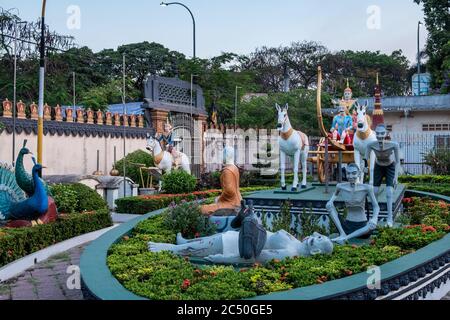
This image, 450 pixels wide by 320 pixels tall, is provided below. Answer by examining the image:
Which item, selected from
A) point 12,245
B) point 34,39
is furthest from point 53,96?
point 12,245

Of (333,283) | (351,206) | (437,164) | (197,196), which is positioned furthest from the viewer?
(437,164)

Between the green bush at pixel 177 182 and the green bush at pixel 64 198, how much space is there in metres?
4.49

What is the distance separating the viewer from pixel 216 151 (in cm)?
2400

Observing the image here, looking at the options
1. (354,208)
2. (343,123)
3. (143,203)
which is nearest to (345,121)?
(343,123)

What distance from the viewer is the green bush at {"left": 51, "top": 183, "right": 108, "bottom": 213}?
12.0 m

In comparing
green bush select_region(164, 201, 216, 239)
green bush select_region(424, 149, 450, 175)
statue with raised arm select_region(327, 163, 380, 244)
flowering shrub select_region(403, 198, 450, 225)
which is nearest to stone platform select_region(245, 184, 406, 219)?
flowering shrub select_region(403, 198, 450, 225)

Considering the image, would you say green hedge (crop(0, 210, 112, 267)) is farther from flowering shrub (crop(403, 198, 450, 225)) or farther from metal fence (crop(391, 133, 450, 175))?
metal fence (crop(391, 133, 450, 175))

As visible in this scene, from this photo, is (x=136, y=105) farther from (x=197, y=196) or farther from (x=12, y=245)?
(x=12, y=245)

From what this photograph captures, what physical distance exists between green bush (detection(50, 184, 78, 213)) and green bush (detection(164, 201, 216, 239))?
13.2 feet

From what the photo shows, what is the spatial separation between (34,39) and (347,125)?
11833mm

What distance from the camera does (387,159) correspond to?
9.09 metres

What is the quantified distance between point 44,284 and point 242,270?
318cm

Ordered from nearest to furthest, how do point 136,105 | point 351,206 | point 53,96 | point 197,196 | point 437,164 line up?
point 351,206 → point 197,196 → point 437,164 → point 136,105 → point 53,96

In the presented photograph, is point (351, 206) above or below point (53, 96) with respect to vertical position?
below
